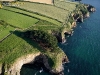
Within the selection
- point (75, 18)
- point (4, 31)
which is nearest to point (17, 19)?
point (4, 31)

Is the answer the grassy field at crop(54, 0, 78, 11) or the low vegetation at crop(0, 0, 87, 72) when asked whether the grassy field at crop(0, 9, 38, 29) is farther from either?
the grassy field at crop(54, 0, 78, 11)

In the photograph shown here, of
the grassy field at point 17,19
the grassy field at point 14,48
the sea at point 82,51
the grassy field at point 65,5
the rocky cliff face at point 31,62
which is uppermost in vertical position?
the grassy field at point 17,19

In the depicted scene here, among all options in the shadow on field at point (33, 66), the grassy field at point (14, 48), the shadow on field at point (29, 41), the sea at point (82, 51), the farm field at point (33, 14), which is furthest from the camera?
the farm field at point (33, 14)

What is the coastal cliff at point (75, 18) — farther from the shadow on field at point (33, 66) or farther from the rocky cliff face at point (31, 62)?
the rocky cliff face at point (31, 62)

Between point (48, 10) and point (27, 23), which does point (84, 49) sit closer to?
point (27, 23)

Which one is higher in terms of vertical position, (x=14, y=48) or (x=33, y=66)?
(x=14, y=48)

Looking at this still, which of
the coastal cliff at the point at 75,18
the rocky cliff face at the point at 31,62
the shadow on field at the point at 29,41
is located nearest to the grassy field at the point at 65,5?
the coastal cliff at the point at 75,18

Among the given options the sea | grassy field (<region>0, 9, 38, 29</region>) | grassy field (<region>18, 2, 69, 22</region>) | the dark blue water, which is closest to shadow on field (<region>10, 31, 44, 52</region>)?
grassy field (<region>0, 9, 38, 29</region>)
